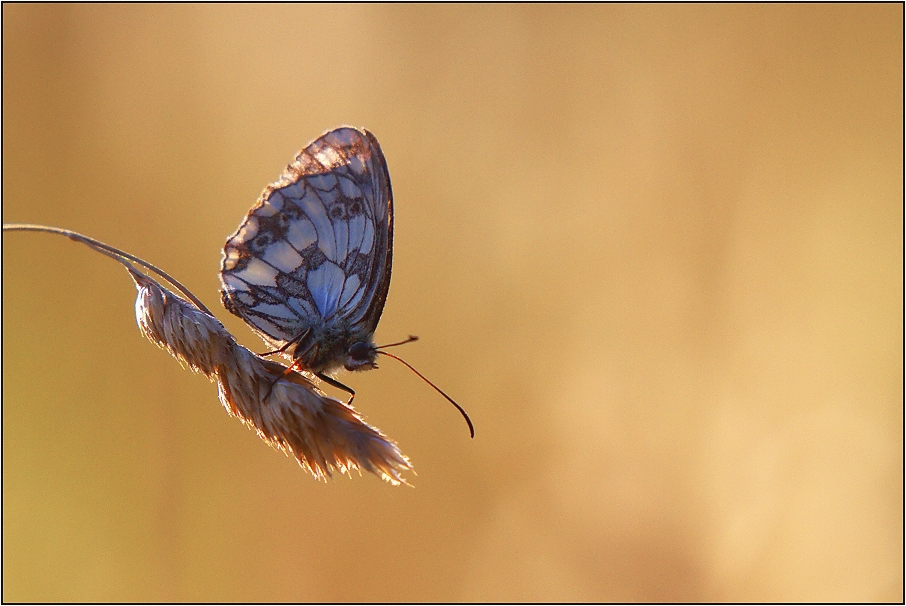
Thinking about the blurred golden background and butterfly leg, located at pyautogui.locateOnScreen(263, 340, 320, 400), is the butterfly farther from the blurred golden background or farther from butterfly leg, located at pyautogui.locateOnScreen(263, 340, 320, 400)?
the blurred golden background

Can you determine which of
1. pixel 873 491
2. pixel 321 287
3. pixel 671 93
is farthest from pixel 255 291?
pixel 873 491

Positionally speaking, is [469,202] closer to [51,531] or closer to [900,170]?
[900,170]

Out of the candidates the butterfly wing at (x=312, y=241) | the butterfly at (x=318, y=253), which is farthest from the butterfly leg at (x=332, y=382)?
the butterfly wing at (x=312, y=241)

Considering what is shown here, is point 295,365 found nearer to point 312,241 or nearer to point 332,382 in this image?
point 332,382

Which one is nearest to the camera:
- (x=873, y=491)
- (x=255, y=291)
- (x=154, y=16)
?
(x=255, y=291)

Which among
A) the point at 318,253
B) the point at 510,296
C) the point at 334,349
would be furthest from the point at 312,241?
the point at 510,296

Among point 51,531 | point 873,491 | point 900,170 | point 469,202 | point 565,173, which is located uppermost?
point 900,170

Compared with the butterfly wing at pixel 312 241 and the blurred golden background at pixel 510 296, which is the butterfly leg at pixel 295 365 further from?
the blurred golden background at pixel 510 296
